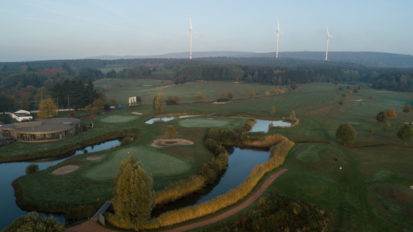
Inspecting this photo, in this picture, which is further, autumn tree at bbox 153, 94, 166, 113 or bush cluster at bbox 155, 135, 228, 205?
autumn tree at bbox 153, 94, 166, 113

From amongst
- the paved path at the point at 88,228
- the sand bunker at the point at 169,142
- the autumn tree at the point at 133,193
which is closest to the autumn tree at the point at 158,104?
the sand bunker at the point at 169,142

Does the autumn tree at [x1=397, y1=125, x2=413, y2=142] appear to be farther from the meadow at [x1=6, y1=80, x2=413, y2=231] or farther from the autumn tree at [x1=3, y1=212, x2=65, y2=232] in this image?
the autumn tree at [x1=3, y1=212, x2=65, y2=232]

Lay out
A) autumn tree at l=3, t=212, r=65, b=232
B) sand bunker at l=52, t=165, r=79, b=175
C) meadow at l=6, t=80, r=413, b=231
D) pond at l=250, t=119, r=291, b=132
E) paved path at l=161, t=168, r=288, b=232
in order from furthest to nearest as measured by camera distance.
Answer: pond at l=250, t=119, r=291, b=132 < sand bunker at l=52, t=165, r=79, b=175 < meadow at l=6, t=80, r=413, b=231 < paved path at l=161, t=168, r=288, b=232 < autumn tree at l=3, t=212, r=65, b=232

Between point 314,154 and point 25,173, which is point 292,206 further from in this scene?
point 25,173

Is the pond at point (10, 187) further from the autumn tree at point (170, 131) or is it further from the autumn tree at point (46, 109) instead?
the autumn tree at point (46, 109)

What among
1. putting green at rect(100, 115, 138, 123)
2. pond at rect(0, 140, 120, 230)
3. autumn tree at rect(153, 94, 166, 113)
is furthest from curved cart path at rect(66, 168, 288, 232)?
autumn tree at rect(153, 94, 166, 113)

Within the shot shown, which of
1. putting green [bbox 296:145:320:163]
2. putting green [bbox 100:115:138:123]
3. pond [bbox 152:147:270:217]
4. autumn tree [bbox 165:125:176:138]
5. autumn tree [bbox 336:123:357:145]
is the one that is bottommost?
Result: pond [bbox 152:147:270:217]

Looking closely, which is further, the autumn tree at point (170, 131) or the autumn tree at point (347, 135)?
the autumn tree at point (170, 131)
